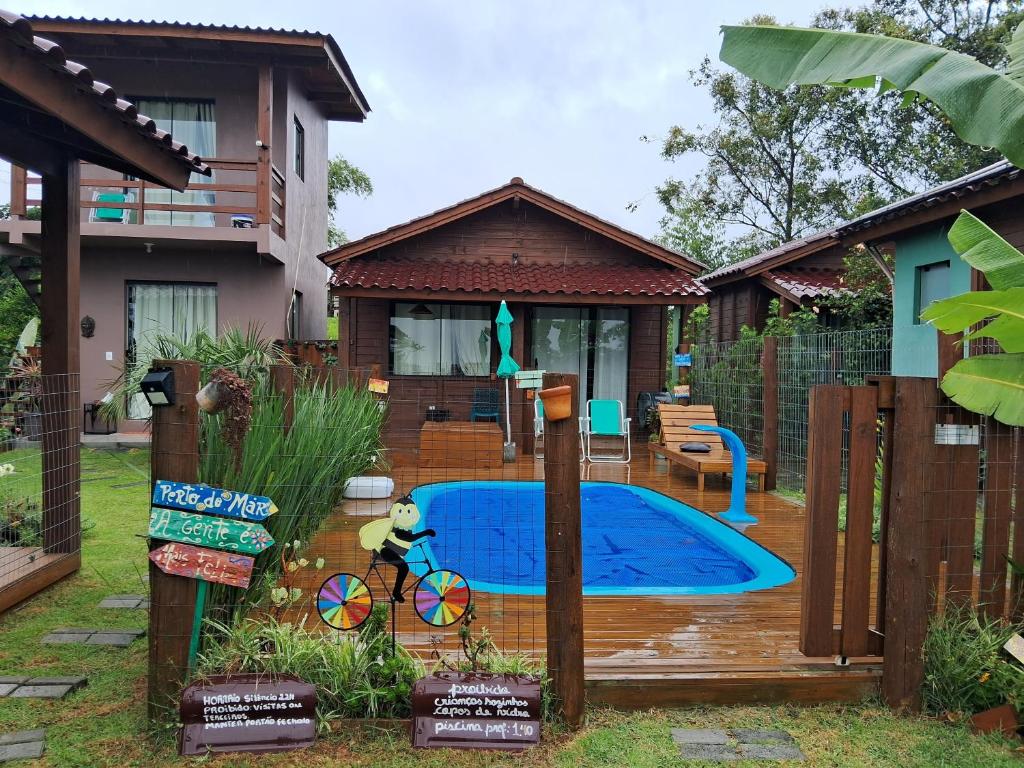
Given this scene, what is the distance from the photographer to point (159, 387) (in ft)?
10.6

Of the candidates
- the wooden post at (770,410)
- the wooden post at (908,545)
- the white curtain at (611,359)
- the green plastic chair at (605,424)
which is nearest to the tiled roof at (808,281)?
the white curtain at (611,359)

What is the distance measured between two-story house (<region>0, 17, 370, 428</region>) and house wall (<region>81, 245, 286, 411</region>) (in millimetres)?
18

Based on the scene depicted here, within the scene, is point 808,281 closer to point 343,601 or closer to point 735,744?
point 735,744

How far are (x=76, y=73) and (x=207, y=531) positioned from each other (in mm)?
2601

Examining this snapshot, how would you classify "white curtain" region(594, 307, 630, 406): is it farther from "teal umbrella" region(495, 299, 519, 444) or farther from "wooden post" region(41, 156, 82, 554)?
"wooden post" region(41, 156, 82, 554)

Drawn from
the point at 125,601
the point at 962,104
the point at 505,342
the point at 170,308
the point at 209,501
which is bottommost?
the point at 125,601

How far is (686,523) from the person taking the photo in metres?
8.05

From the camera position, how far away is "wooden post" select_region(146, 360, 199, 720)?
3283 mm

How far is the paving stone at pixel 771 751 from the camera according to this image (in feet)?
10.3

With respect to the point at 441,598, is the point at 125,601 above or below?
below

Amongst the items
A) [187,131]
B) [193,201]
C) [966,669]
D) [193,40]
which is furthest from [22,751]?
[187,131]

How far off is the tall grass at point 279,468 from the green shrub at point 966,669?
3.24 m

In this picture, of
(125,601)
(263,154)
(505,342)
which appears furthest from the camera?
(505,342)

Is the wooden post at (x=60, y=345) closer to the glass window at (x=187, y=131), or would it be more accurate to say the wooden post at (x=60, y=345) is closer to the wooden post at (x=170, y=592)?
the wooden post at (x=170, y=592)
